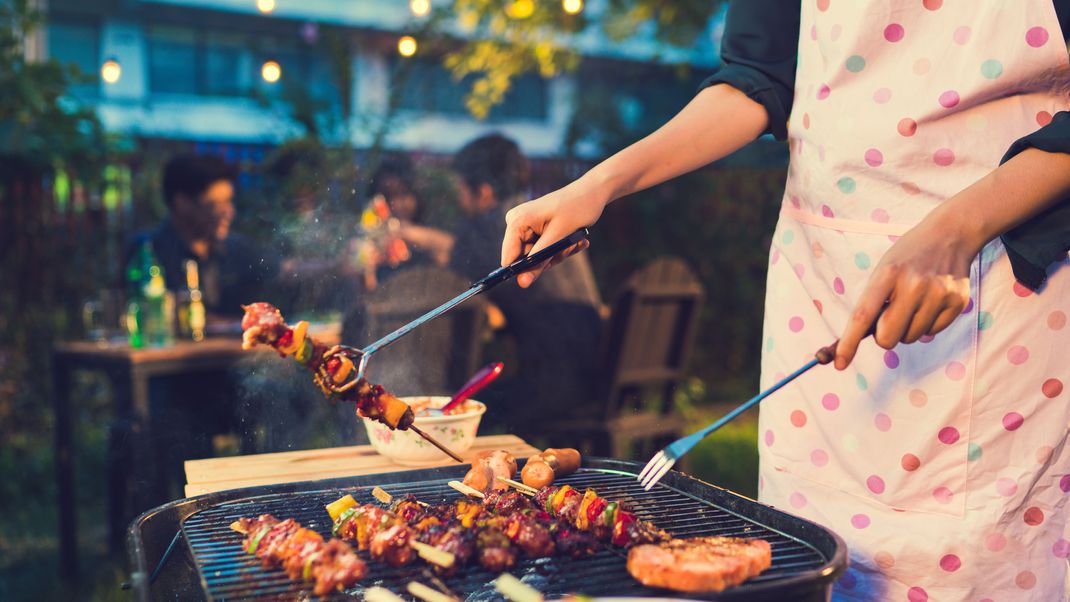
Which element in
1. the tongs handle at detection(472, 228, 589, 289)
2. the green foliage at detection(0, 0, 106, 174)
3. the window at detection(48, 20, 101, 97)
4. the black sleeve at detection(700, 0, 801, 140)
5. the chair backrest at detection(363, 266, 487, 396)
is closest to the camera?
the tongs handle at detection(472, 228, 589, 289)

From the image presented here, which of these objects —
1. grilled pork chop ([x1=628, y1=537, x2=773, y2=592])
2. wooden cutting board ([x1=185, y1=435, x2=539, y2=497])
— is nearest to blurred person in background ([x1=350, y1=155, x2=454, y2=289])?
wooden cutting board ([x1=185, y1=435, x2=539, y2=497])

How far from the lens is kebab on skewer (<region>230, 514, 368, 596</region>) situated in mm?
1395

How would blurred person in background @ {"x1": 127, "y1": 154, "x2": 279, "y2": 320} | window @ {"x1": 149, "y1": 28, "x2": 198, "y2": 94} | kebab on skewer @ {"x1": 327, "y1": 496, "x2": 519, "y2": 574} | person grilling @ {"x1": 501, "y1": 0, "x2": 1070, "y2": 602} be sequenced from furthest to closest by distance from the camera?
window @ {"x1": 149, "y1": 28, "x2": 198, "y2": 94} → blurred person in background @ {"x1": 127, "y1": 154, "x2": 279, "y2": 320} → person grilling @ {"x1": 501, "y1": 0, "x2": 1070, "y2": 602} → kebab on skewer @ {"x1": 327, "y1": 496, "x2": 519, "y2": 574}

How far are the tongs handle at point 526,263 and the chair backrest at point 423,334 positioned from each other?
1340mm

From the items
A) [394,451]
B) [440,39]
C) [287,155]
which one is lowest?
[394,451]

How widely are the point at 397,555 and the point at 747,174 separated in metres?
7.55

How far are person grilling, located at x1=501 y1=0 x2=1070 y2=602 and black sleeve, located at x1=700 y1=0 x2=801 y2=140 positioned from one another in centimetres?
7

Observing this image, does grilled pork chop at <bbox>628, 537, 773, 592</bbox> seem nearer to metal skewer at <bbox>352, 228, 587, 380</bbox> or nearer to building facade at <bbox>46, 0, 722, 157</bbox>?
metal skewer at <bbox>352, 228, 587, 380</bbox>

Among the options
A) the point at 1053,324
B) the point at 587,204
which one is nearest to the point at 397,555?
the point at 587,204

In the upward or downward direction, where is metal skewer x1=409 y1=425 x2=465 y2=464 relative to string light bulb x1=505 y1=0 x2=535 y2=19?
downward

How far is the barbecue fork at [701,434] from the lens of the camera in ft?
4.34

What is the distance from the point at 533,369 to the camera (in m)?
5.07

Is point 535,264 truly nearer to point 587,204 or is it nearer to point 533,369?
point 587,204

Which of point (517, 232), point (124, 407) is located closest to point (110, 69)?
point (124, 407)
